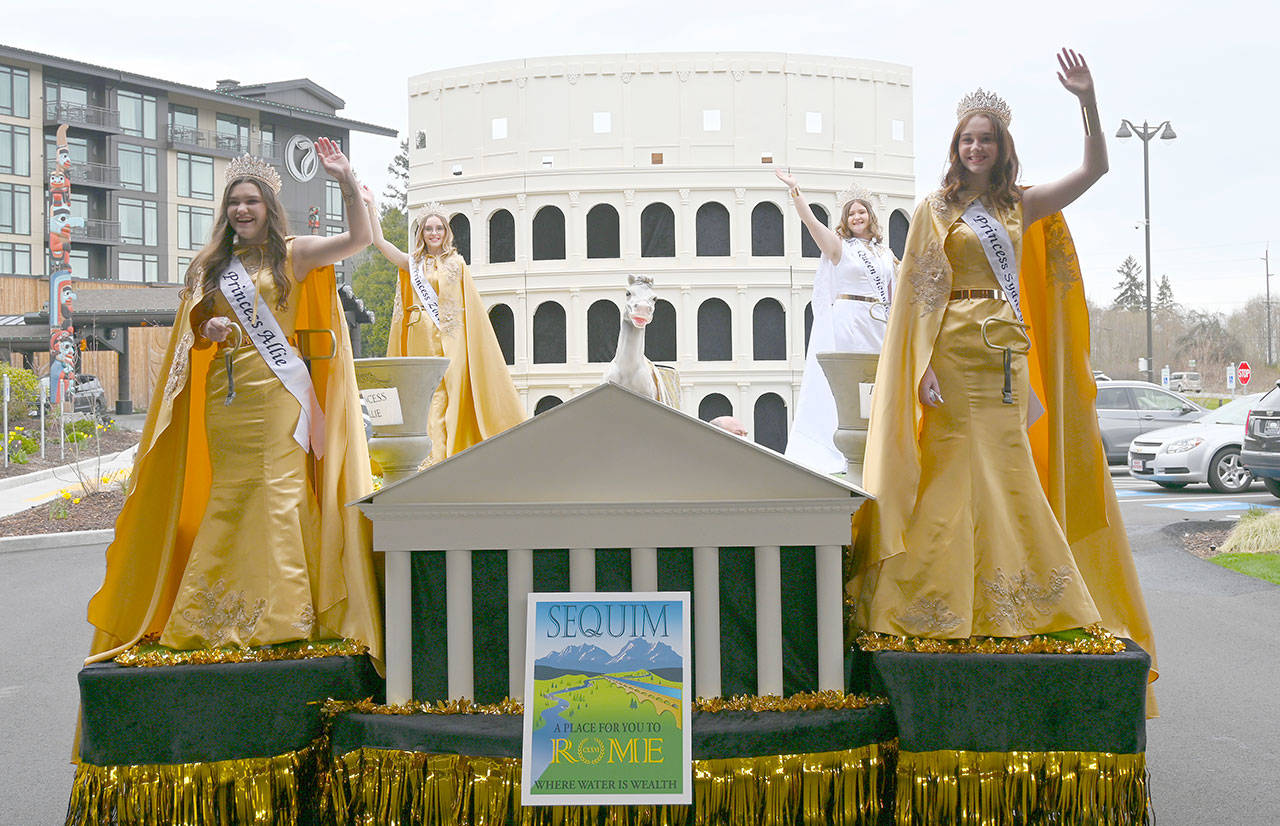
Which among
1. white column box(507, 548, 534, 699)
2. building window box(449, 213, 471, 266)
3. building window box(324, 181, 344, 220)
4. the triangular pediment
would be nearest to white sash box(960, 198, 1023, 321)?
the triangular pediment

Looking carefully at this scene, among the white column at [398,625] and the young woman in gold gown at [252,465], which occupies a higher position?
the young woman in gold gown at [252,465]

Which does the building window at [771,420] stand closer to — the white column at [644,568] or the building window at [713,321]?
the building window at [713,321]

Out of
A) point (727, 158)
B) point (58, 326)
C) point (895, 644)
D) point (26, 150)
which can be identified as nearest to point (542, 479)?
point (895, 644)

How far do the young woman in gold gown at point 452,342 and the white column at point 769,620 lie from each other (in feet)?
10.4

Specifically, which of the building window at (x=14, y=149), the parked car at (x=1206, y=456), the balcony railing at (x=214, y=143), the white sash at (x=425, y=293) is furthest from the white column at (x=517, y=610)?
the building window at (x=14, y=149)

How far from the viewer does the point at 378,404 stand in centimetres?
415

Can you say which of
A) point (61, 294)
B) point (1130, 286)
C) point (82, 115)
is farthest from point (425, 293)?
point (1130, 286)

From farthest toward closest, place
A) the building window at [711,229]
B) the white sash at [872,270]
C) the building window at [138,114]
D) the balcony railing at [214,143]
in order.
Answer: the balcony railing at [214,143], the building window at [138,114], the building window at [711,229], the white sash at [872,270]

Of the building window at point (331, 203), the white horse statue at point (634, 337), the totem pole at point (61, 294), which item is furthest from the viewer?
the building window at point (331, 203)

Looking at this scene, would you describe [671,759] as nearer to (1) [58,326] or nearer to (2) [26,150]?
(1) [58,326]

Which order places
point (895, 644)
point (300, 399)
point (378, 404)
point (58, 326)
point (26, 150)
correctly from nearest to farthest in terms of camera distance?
point (895, 644) → point (300, 399) → point (378, 404) → point (58, 326) → point (26, 150)

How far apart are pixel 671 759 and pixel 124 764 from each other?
4.85 ft

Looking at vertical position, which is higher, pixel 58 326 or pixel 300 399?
pixel 58 326

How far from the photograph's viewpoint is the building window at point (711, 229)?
1877cm
